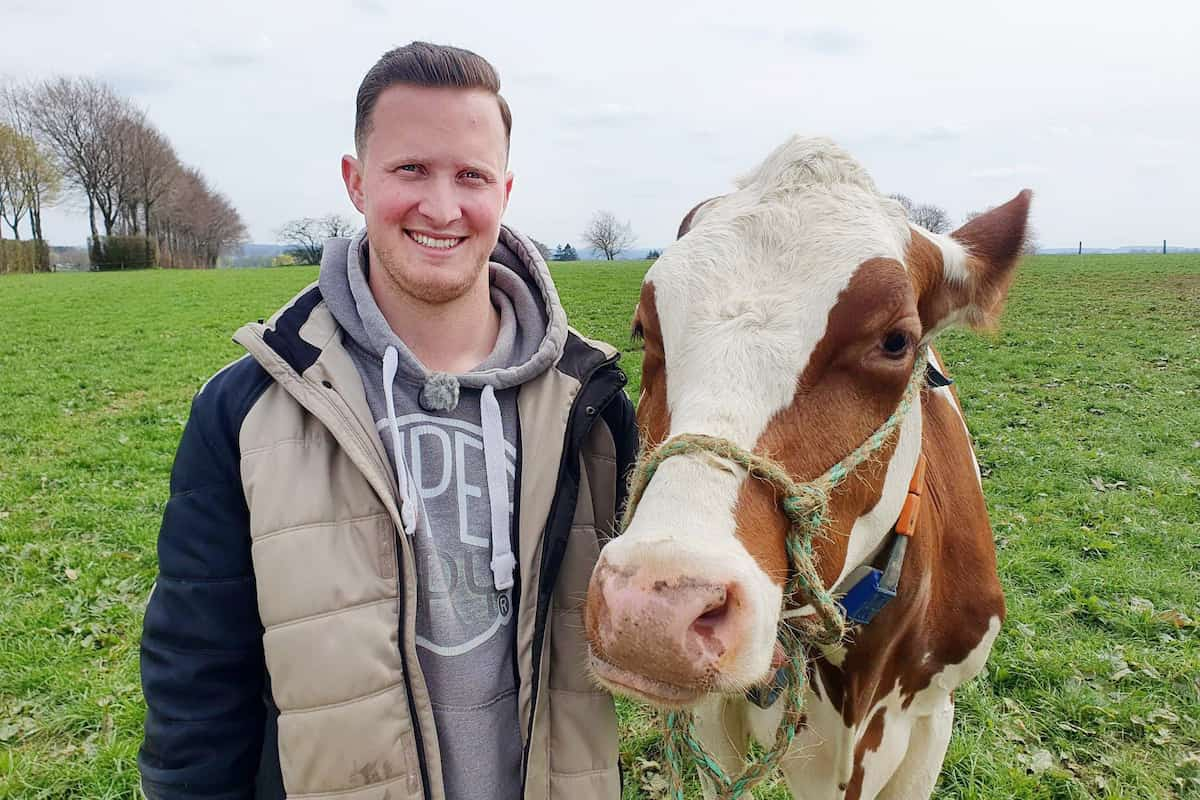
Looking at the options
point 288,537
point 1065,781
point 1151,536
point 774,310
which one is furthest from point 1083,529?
point 288,537

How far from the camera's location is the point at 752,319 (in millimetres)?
1694

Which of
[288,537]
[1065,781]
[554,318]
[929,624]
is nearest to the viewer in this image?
[288,537]

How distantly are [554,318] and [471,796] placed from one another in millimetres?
1282

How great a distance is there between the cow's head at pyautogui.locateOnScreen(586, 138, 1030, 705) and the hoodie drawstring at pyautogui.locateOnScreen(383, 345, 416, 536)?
59 centimetres

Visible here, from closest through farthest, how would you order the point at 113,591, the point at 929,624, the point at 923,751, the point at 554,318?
the point at 554,318 → the point at 929,624 → the point at 923,751 → the point at 113,591

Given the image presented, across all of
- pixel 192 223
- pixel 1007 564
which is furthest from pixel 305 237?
pixel 1007 564

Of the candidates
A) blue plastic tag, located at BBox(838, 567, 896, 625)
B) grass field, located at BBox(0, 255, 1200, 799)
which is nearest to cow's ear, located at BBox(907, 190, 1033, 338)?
blue plastic tag, located at BBox(838, 567, 896, 625)

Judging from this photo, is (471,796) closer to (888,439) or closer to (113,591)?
(888,439)

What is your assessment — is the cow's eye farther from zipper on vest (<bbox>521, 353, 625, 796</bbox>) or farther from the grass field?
the grass field

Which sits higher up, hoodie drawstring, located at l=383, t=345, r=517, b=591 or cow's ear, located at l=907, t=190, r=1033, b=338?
cow's ear, located at l=907, t=190, r=1033, b=338

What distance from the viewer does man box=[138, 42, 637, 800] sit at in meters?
1.70

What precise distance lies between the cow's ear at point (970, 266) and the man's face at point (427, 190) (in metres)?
1.20

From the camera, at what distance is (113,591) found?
5.47m

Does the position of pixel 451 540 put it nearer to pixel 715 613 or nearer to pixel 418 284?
pixel 418 284
